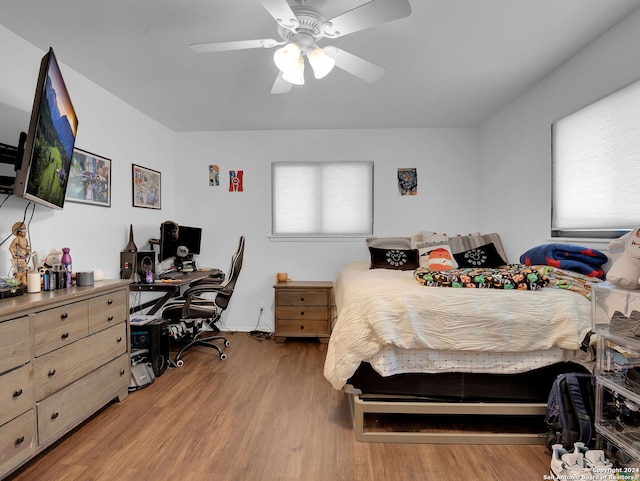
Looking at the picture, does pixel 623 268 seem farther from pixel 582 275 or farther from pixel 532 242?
pixel 532 242

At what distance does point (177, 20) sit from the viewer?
6.48 ft

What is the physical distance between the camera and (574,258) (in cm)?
226

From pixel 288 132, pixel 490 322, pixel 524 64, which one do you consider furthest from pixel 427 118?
pixel 490 322

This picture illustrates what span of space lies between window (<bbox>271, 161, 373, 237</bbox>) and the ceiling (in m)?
0.71

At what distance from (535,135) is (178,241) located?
3.56 metres

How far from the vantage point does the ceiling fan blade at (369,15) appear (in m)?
1.43

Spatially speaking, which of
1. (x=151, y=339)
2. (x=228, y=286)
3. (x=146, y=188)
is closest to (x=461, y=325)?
(x=228, y=286)

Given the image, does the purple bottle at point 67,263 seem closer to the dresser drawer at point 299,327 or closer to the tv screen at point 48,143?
the tv screen at point 48,143

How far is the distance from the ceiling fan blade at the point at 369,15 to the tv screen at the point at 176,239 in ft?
8.18

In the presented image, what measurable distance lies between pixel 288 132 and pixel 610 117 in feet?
9.79

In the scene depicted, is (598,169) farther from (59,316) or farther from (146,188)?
(146,188)

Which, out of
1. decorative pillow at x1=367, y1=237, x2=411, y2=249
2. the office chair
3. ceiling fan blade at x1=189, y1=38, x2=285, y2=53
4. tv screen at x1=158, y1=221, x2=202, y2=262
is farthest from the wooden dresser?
decorative pillow at x1=367, y1=237, x2=411, y2=249

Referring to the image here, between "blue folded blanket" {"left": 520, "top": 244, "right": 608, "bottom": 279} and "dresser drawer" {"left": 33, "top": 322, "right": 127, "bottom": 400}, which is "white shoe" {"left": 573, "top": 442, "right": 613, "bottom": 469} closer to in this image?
"blue folded blanket" {"left": 520, "top": 244, "right": 608, "bottom": 279}

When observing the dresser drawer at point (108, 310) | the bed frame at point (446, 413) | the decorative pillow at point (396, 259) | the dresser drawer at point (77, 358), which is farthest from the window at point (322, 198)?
the bed frame at point (446, 413)
